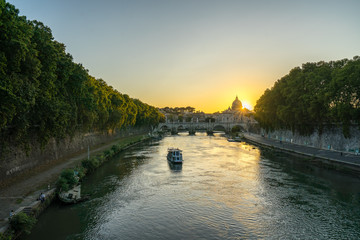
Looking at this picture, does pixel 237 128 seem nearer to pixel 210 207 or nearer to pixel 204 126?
pixel 204 126

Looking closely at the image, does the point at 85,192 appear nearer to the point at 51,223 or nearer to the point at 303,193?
the point at 51,223

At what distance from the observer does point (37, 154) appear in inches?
1307

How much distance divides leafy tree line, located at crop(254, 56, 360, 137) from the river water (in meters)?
10.9

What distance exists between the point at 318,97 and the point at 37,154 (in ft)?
147

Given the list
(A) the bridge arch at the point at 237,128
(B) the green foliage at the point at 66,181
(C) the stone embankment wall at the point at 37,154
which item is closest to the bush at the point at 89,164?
(C) the stone embankment wall at the point at 37,154

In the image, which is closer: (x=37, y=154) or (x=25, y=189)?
(x=25, y=189)

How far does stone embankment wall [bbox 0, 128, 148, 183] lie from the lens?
26016mm

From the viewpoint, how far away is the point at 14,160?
27.6 metres

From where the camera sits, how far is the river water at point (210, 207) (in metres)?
19.2

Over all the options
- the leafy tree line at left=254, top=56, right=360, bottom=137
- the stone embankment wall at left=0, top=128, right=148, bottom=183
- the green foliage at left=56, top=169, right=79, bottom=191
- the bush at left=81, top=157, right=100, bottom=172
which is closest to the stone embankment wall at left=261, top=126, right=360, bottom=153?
the leafy tree line at left=254, top=56, right=360, bottom=137

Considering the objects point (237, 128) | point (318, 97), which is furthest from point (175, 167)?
point (237, 128)

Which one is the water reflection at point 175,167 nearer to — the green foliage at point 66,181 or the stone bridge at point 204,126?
the green foliage at point 66,181

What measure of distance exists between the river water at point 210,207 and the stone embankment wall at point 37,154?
6.45m

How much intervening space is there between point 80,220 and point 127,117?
62523mm
